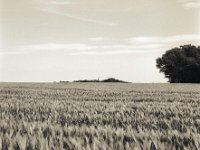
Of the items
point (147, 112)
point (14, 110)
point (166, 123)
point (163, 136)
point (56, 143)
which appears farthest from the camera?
point (14, 110)

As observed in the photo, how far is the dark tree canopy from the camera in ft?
267

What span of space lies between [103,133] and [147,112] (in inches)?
183

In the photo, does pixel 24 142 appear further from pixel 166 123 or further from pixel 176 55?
pixel 176 55

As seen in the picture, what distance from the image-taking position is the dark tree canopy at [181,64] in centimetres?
8144

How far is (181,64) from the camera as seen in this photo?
8625cm

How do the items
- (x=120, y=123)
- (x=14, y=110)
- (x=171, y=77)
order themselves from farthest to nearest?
(x=171, y=77) → (x=14, y=110) → (x=120, y=123)

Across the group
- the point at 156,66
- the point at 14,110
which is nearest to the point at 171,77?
the point at 156,66

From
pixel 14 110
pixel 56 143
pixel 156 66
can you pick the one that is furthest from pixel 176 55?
pixel 56 143

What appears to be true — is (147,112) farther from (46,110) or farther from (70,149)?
(70,149)

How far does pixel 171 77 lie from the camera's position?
84.6m

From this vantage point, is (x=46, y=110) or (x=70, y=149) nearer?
(x=70, y=149)

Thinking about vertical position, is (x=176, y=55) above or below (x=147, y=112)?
above

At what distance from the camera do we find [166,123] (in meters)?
7.30

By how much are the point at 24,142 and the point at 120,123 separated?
351cm
